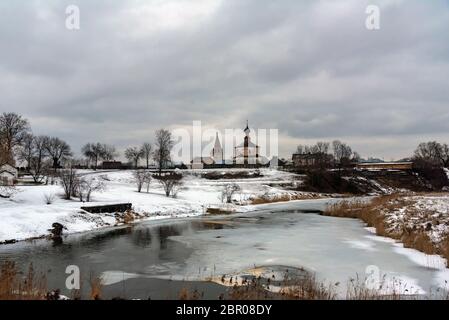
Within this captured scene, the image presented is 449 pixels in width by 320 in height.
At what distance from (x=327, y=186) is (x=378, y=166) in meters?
51.2

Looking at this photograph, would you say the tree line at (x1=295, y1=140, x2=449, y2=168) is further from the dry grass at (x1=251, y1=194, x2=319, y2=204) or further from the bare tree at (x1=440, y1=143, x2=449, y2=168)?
the dry grass at (x1=251, y1=194, x2=319, y2=204)

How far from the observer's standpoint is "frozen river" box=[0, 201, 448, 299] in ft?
44.0

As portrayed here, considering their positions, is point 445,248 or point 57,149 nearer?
point 445,248

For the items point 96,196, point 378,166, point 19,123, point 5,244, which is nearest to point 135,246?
point 5,244

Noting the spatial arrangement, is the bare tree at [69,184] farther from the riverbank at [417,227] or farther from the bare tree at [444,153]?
the bare tree at [444,153]

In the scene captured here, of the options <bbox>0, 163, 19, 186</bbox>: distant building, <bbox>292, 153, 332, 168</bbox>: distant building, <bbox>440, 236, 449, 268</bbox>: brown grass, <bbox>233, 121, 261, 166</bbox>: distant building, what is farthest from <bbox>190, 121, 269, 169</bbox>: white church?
<bbox>440, 236, 449, 268</bbox>: brown grass

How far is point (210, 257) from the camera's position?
18172mm

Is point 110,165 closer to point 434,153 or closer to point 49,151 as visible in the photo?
point 49,151

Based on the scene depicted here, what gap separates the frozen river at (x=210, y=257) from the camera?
13422 mm

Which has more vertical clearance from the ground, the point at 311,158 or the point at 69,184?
the point at 311,158

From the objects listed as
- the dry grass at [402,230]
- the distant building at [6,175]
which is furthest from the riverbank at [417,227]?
the distant building at [6,175]

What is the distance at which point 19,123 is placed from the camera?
68.9 meters

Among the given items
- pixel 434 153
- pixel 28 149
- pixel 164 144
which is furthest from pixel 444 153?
pixel 28 149

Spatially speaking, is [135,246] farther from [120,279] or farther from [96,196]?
[96,196]
